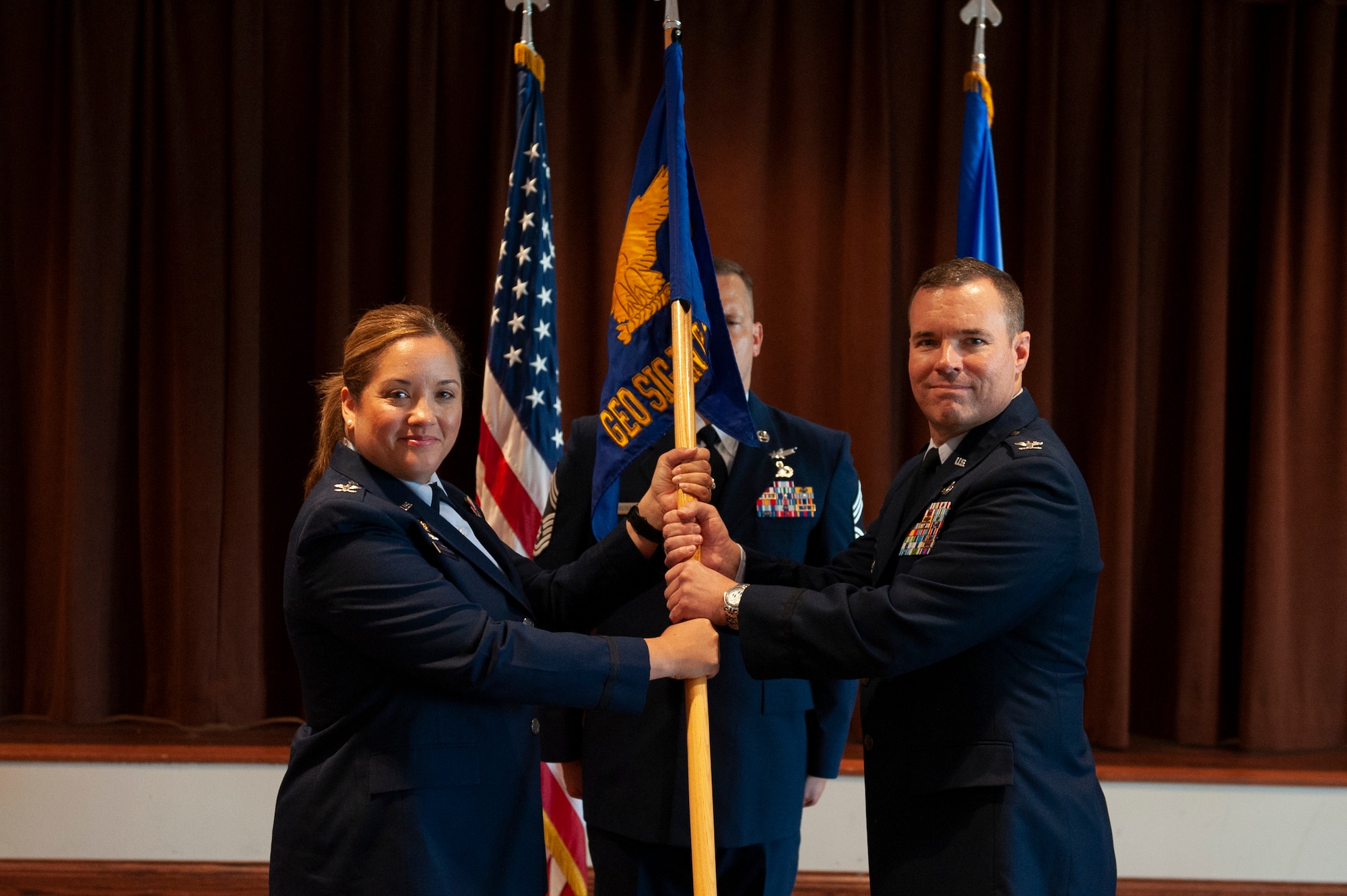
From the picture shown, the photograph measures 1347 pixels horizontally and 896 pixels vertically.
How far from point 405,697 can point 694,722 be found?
0.50 meters

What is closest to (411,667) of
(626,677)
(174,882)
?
(626,677)

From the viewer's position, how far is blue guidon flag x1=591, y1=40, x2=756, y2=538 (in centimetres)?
201

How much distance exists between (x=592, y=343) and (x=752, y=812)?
6.59 feet

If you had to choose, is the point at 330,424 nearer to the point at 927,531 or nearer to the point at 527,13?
the point at 927,531

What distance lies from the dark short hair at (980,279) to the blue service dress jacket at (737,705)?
46cm

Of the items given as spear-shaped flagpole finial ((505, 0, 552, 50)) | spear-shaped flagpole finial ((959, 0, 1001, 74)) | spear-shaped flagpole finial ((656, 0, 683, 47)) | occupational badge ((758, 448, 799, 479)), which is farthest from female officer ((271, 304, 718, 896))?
spear-shaped flagpole finial ((959, 0, 1001, 74))

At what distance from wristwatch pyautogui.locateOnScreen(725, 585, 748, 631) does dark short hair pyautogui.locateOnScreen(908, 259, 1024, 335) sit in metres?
0.64

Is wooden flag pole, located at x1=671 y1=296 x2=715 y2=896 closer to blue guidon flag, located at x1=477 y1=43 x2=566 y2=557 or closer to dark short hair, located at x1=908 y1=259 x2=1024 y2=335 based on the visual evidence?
dark short hair, located at x1=908 y1=259 x2=1024 y2=335

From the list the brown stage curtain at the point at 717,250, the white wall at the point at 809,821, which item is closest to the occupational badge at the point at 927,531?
the white wall at the point at 809,821

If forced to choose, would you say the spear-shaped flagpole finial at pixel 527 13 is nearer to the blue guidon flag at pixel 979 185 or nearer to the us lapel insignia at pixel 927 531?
the blue guidon flag at pixel 979 185

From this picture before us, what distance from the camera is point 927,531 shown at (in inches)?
69.3

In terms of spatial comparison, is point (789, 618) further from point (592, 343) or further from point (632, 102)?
point (632, 102)

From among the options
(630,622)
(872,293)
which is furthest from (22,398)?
(872,293)

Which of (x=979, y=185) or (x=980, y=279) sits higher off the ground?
(x=979, y=185)
